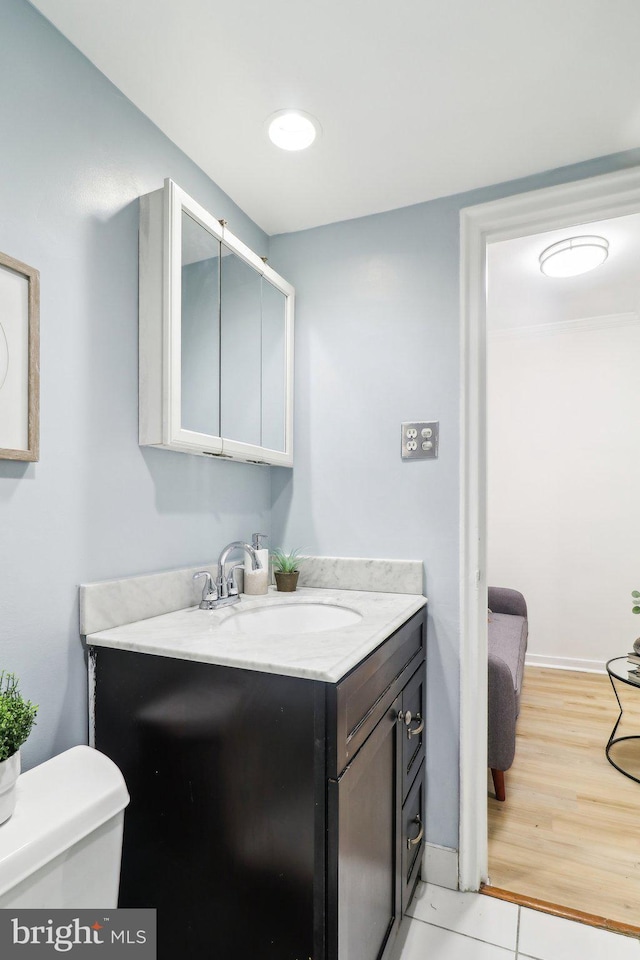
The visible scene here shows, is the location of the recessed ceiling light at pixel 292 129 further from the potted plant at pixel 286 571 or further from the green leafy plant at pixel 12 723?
the green leafy plant at pixel 12 723

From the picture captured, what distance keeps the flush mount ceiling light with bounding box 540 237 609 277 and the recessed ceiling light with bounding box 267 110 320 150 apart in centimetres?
152

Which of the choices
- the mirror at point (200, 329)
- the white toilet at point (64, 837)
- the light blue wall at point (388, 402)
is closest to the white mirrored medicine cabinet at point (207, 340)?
the mirror at point (200, 329)

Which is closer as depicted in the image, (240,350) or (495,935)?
(495,935)

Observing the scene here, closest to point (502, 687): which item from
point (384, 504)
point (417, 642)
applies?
point (417, 642)

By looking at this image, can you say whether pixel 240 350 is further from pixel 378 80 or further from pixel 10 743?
pixel 10 743

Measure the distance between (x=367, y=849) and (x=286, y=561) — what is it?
0.91m

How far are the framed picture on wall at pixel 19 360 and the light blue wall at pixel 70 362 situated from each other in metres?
0.04

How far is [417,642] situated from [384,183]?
146 centimetres

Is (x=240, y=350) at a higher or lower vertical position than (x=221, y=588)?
higher

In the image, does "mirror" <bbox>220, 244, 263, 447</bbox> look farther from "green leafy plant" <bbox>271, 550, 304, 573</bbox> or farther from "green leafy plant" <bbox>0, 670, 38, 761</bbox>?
"green leafy plant" <bbox>0, 670, 38, 761</bbox>

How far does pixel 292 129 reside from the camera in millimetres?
1419

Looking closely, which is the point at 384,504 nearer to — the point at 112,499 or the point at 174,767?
the point at 112,499

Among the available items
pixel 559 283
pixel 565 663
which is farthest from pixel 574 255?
pixel 565 663

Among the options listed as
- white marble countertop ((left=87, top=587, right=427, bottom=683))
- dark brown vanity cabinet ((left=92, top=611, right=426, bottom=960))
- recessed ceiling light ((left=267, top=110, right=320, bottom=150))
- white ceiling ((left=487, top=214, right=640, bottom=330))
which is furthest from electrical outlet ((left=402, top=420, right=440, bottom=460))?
white ceiling ((left=487, top=214, right=640, bottom=330))
